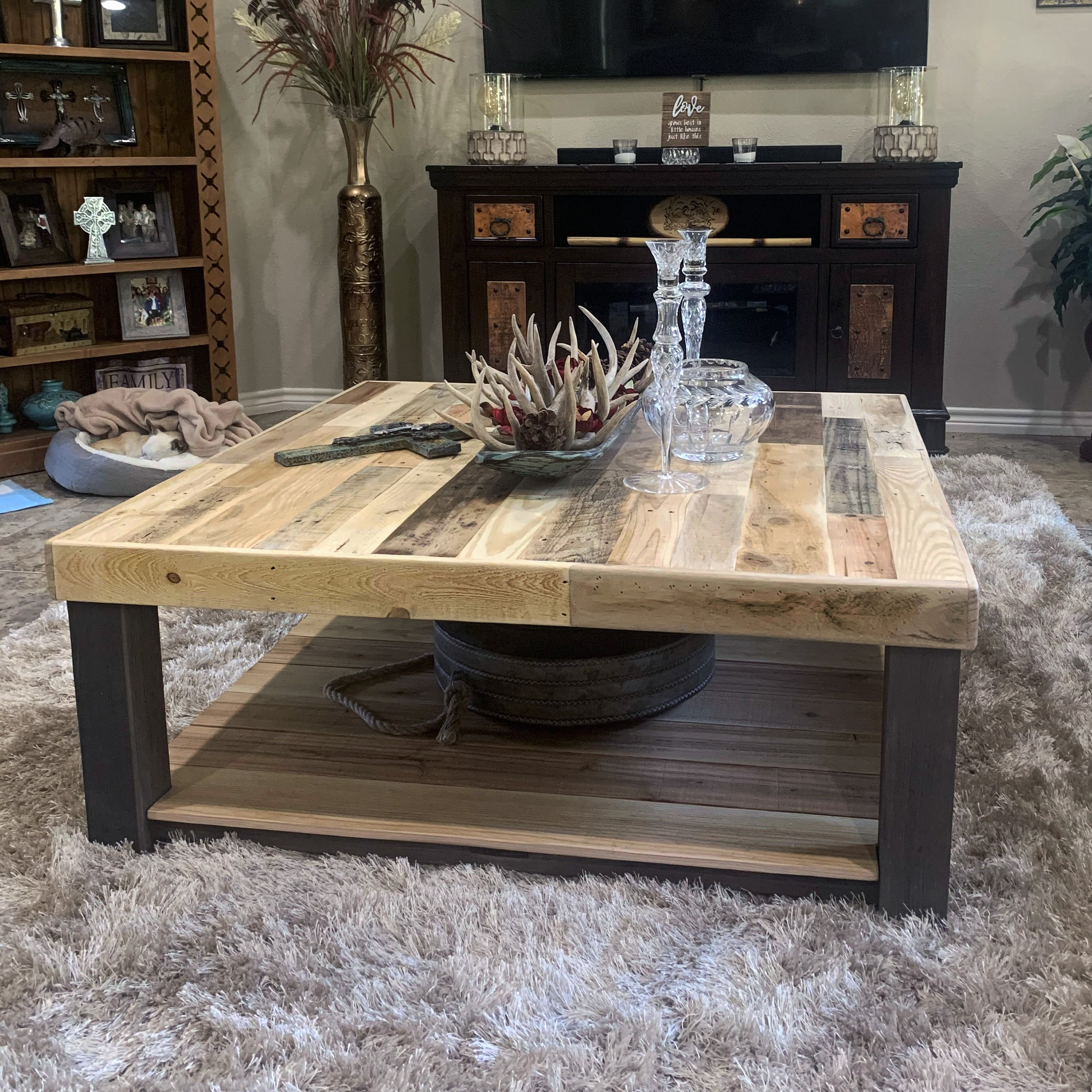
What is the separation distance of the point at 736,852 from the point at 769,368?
2.82 meters

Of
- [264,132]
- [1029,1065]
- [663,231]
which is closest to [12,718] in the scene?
[1029,1065]

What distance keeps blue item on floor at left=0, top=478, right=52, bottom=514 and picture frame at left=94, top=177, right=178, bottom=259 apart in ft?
2.94

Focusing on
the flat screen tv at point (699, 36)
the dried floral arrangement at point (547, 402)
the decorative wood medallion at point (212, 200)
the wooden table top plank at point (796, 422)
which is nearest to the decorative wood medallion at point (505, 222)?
the flat screen tv at point (699, 36)

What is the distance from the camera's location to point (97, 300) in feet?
13.7

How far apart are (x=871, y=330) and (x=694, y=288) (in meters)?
2.17

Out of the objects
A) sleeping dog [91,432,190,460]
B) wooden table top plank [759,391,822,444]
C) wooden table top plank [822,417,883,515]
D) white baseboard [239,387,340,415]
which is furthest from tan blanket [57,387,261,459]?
wooden table top plank [822,417,883,515]

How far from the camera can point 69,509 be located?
339cm

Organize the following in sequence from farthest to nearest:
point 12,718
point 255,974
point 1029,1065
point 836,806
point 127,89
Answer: point 127,89 < point 12,718 < point 836,806 < point 255,974 < point 1029,1065

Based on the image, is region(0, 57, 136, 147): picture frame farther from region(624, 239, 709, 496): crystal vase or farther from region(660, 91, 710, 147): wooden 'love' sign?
region(624, 239, 709, 496): crystal vase

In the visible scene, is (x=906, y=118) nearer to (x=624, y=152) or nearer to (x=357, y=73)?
(x=624, y=152)

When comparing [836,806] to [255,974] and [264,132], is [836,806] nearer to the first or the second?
[255,974]

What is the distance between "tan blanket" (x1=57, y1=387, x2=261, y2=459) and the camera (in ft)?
11.7

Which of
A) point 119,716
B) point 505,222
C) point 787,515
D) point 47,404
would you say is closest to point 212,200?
point 47,404

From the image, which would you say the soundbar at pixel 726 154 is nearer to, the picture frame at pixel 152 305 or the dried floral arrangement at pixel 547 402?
the picture frame at pixel 152 305
